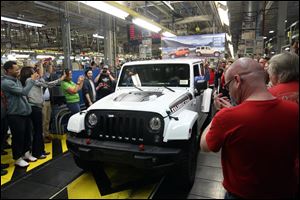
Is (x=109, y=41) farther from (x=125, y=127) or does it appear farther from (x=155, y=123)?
(x=155, y=123)

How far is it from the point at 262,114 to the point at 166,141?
1751 millimetres

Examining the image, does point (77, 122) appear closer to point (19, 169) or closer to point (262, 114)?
point (19, 169)

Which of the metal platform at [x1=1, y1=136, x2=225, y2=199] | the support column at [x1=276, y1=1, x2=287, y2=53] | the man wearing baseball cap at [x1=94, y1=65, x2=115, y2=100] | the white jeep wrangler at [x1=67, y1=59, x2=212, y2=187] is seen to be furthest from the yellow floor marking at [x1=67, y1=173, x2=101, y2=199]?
the support column at [x1=276, y1=1, x2=287, y2=53]

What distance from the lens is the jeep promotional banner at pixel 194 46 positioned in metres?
12.1

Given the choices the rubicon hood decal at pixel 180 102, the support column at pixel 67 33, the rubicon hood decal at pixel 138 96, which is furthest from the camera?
the support column at pixel 67 33

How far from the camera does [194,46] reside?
40.8ft

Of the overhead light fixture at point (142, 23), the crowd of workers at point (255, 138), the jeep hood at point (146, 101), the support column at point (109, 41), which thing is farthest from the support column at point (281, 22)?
the crowd of workers at point (255, 138)

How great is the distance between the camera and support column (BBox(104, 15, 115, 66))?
9719mm

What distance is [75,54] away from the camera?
17281mm

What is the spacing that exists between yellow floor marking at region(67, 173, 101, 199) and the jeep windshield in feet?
5.76

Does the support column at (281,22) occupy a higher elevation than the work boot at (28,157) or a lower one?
higher

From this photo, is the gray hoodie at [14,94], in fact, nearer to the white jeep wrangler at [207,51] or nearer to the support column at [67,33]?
the support column at [67,33]

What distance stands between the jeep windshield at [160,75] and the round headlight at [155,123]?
51.2 inches

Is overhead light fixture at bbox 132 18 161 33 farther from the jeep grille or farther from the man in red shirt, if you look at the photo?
the man in red shirt
